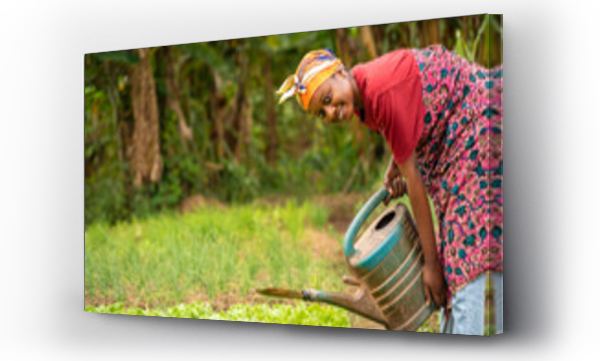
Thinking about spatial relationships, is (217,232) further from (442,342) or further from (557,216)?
(557,216)

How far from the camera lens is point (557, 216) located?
3357mm

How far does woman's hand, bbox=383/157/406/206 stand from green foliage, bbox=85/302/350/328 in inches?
23.0

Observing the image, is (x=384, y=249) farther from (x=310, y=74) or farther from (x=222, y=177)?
(x=222, y=177)

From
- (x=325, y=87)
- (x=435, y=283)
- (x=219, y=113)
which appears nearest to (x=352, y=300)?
(x=435, y=283)

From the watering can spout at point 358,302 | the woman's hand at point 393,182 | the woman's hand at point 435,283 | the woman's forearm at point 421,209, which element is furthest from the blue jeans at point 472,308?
the woman's hand at point 393,182

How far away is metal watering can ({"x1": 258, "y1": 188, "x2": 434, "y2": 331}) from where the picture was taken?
11.9ft

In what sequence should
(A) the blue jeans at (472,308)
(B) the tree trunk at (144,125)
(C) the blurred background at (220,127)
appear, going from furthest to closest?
(B) the tree trunk at (144,125) < (C) the blurred background at (220,127) < (A) the blue jeans at (472,308)

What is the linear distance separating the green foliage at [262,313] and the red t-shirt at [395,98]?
79 centimetres

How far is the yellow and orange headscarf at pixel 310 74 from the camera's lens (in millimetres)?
3801

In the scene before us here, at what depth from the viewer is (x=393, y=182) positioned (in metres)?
3.76

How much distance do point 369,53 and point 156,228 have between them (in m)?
1.49

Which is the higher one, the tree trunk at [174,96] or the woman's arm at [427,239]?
the tree trunk at [174,96]

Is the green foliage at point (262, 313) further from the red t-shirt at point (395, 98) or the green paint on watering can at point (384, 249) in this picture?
the red t-shirt at point (395, 98)

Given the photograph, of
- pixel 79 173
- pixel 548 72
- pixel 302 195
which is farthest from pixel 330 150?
pixel 79 173
